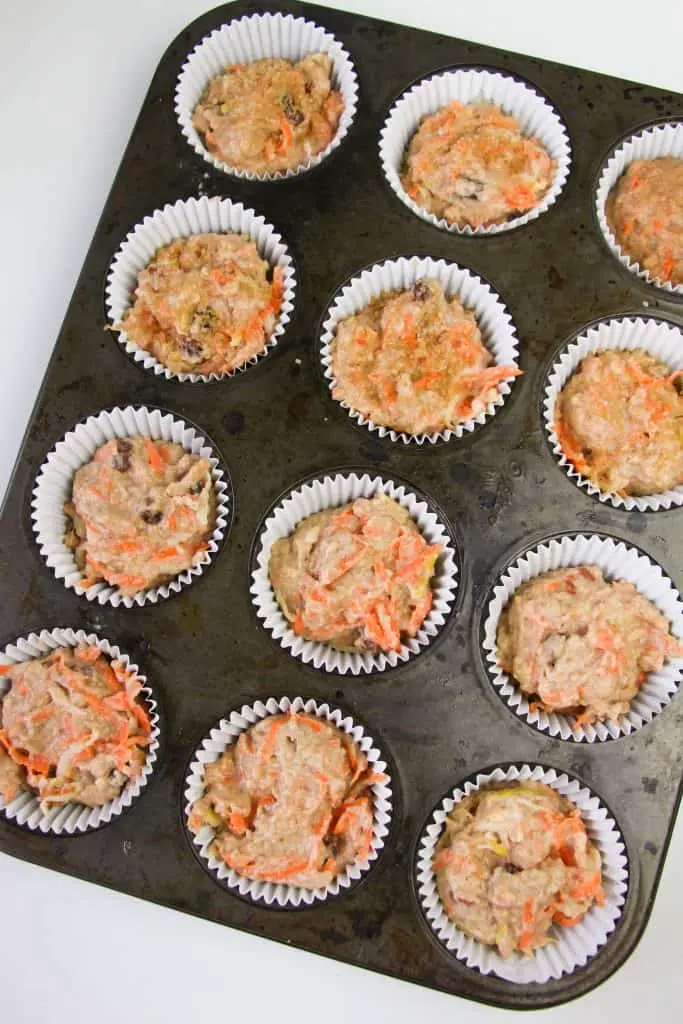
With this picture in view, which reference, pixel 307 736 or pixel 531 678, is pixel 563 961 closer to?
pixel 531 678

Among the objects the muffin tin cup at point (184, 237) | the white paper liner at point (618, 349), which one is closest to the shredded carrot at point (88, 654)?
the muffin tin cup at point (184, 237)

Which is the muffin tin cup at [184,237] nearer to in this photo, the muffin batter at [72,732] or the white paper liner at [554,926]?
the muffin batter at [72,732]

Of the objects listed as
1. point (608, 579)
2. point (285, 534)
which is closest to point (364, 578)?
point (285, 534)

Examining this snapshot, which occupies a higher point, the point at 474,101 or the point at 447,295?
the point at 474,101

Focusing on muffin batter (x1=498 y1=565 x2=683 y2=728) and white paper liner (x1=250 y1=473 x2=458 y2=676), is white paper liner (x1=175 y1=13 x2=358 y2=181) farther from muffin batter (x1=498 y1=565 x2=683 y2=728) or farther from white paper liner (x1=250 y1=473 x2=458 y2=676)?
muffin batter (x1=498 y1=565 x2=683 y2=728)

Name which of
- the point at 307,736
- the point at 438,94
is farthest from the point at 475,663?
the point at 438,94

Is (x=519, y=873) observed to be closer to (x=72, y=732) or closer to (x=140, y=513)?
(x=72, y=732)

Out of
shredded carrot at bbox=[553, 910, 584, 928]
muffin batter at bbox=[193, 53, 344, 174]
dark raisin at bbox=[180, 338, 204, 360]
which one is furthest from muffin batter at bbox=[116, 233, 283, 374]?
shredded carrot at bbox=[553, 910, 584, 928]
